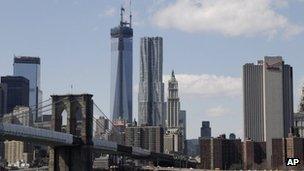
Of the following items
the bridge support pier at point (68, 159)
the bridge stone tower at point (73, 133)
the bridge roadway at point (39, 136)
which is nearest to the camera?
the bridge roadway at point (39, 136)

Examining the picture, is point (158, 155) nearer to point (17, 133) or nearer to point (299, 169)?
point (299, 169)

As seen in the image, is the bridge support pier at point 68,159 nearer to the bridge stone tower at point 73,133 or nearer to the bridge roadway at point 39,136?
the bridge stone tower at point 73,133

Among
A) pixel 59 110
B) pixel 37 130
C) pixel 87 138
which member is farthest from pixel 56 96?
pixel 37 130

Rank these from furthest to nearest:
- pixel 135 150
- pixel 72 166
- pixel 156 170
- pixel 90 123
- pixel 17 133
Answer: pixel 156 170 < pixel 135 150 < pixel 90 123 < pixel 72 166 < pixel 17 133

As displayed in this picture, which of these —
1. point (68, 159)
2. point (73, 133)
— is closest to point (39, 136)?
point (68, 159)

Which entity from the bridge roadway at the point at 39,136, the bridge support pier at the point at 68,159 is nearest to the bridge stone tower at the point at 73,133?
the bridge support pier at the point at 68,159

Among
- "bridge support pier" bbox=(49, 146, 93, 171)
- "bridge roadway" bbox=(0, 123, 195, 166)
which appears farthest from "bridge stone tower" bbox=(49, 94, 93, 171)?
"bridge roadway" bbox=(0, 123, 195, 166)

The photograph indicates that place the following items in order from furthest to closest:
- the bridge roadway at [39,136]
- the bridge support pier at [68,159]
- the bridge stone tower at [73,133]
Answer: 1. the bridge stone tower at [73,133]
2. the bridge support pier at [68,159]
3. the bridge roadway at [39,136]

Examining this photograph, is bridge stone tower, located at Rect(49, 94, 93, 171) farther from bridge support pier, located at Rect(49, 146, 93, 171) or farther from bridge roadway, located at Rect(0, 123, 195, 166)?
bridge roadway, located at Rect(0, 123, 195, 166)
